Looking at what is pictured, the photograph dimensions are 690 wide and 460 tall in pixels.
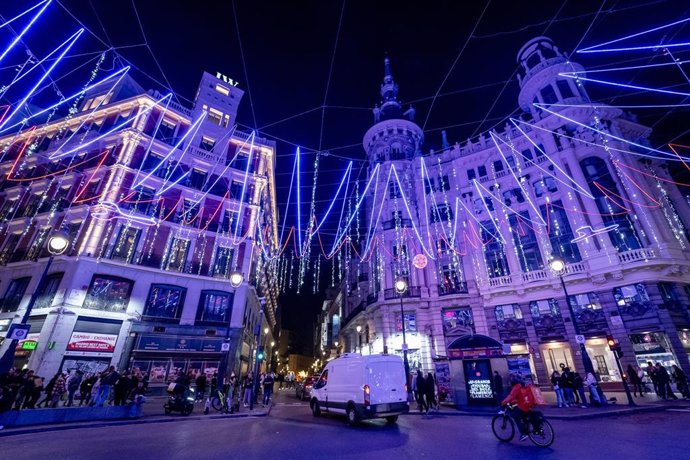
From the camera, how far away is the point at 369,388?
10.1 metres

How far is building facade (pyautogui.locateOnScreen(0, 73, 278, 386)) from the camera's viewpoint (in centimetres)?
1966

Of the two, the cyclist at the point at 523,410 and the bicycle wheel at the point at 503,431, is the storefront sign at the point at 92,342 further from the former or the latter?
the cyclist at the point at 523,410

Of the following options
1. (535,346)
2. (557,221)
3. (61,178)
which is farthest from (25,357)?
(557,221)

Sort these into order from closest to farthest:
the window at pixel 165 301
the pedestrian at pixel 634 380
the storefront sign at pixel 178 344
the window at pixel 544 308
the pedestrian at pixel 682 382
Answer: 1. the pedestrian at pixel 682 382
2. the pedestrian at pixel 634 380
3. the storefront sign at pixel 178 344
4. the window at pixel 165 301
5. the window at pixel 544 308

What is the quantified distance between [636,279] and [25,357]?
38976 millimetres

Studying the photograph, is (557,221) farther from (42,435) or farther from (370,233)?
(42,435)

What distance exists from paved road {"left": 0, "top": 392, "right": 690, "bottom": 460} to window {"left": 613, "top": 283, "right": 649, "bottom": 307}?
1164 centimetres

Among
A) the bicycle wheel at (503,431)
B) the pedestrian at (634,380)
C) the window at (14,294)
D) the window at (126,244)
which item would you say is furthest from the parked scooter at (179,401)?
the pedestrian at (634,380)

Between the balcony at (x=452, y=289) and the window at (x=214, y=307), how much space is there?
17787 millimetres

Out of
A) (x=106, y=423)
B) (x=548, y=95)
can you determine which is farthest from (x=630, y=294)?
(x=106, y=423)

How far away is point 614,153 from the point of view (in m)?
22.5

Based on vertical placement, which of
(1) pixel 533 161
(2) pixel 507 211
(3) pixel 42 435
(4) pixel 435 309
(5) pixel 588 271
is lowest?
(3) pixel 42 435

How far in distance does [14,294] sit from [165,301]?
34.1 feet

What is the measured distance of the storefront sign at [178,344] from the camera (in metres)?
20.5
